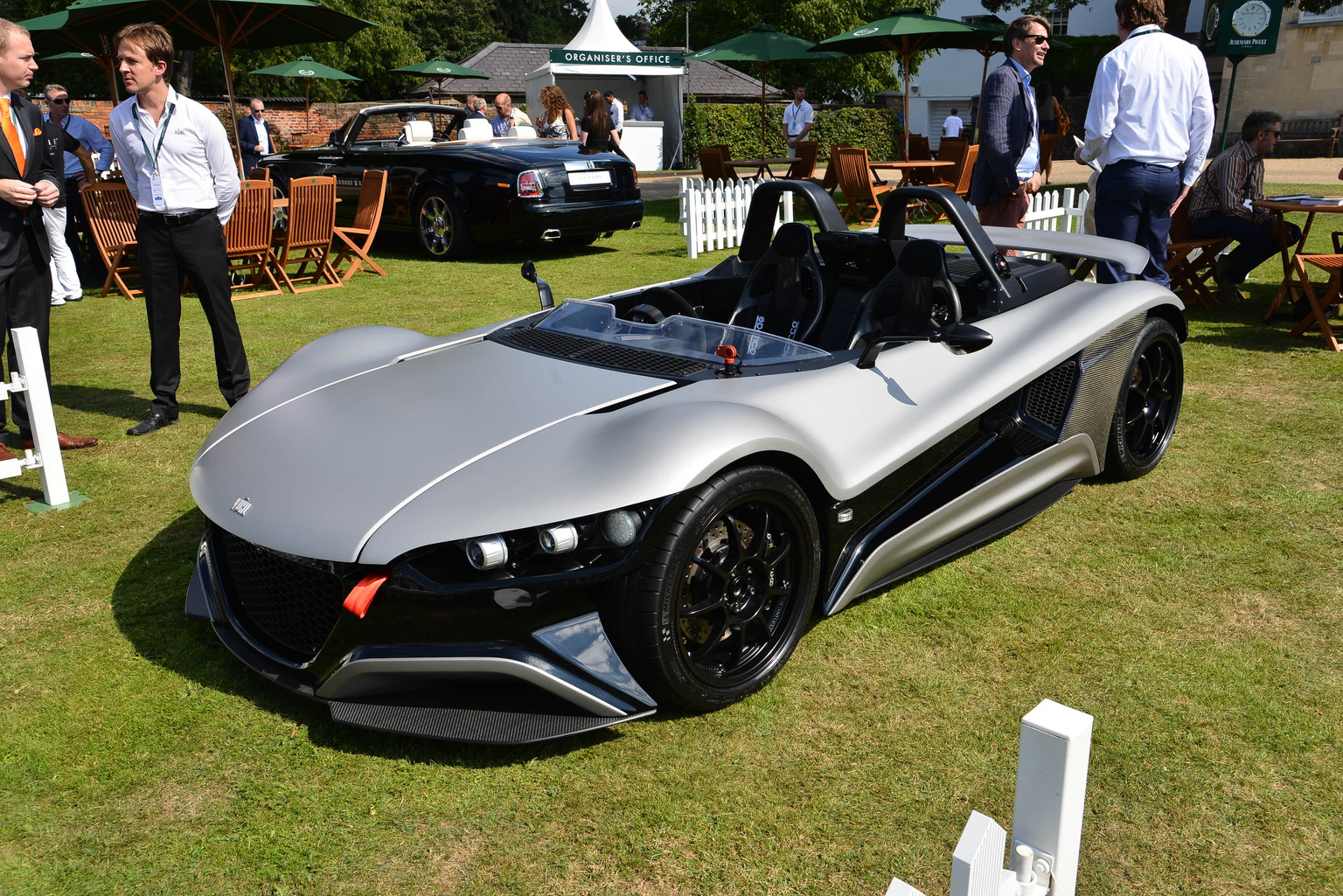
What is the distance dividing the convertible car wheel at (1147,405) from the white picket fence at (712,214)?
7315 millimetres

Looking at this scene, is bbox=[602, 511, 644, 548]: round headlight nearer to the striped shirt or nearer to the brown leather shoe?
the brown leather shoe

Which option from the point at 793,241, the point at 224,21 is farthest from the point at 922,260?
the point at 224,21

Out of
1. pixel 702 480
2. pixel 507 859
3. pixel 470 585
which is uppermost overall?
pixel 702 480

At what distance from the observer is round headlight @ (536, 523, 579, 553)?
2.71 meters

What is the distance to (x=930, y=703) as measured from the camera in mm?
3125

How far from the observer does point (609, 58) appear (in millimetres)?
27641

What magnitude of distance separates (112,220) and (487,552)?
9.08 meters

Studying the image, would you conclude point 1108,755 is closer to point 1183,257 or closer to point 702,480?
point 702,480

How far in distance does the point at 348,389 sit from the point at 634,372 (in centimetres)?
105

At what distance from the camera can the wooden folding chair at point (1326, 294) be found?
7027mm

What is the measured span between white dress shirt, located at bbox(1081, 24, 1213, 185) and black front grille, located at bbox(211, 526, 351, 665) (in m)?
5.25

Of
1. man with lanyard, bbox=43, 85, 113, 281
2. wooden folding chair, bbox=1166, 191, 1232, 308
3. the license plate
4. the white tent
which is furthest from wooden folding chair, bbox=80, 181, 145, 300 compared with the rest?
the white tent

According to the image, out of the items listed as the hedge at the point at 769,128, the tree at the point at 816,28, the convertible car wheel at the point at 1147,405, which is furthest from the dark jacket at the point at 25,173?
the tree at the point at 816,28

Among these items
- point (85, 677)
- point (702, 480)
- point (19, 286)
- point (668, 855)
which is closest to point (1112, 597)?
point (702, 480)
